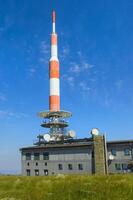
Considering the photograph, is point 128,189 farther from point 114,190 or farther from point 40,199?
point 40,199

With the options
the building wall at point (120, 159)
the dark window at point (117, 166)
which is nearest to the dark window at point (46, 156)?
the building wall at point (120, 159)

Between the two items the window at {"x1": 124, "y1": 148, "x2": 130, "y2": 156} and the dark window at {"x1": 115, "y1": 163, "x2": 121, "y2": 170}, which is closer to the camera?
the window at {"x1": 124, "y1": 148, "x2": 130, "y2": 156}

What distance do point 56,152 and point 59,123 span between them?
13592 mm

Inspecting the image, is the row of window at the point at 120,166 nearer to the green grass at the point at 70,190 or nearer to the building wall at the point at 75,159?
the building wall at the point at 75,159

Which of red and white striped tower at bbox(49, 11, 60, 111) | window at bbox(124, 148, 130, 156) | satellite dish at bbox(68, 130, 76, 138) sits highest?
red and white striped tower at bbox(49, 11, 60, 111)

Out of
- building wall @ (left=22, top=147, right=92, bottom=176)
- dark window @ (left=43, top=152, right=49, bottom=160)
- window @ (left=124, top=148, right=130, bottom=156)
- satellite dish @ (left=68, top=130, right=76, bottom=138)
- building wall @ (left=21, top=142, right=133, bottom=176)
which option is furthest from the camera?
satellite dish @ (left=68, top=130, right=76, bottom=138)

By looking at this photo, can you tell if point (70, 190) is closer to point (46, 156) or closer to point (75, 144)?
point (75, 144)

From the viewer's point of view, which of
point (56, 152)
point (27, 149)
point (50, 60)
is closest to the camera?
point (56, 152)

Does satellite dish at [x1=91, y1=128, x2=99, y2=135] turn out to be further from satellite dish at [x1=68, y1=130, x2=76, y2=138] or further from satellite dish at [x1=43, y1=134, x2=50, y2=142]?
satellite dish at [x1=43, y1=134, x2=50, y2=142]

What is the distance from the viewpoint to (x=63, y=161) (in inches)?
2539

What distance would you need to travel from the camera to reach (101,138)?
185ft

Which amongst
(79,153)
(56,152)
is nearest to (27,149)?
(56,152)

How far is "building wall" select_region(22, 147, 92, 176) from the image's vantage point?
6081 centimetres

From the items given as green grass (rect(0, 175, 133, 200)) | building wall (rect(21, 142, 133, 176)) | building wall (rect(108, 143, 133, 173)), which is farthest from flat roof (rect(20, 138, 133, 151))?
green grass (rect(0, 175, 133, 200))
